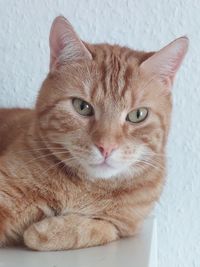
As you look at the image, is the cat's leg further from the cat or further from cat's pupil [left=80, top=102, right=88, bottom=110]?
cat's pupil [left=80, top=102, right=88, bottom=110]

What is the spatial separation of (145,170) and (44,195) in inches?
8.2

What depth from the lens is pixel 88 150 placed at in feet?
3.08

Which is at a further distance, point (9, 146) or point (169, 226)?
point (169, 226)

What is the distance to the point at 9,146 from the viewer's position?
109cm

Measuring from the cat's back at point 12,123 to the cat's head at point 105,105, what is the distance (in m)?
0.13

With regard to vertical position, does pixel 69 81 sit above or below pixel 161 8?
below

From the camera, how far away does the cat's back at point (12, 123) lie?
1.15 meters

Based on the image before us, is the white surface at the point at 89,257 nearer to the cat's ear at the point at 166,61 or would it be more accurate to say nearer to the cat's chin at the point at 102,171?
the cat's chin at the point at 102,171

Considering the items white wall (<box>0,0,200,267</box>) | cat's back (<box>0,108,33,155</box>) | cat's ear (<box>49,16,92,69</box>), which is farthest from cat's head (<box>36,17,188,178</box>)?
white wall (<box>0,0,200,267</box>)

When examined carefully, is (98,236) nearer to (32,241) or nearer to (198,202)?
(32,241)

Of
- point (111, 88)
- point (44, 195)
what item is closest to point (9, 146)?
point (44, 195)

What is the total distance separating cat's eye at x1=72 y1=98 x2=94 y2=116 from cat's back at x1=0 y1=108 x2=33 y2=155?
0.61 feet

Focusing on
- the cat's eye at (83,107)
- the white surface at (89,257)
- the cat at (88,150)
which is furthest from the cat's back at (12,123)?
the white surface at (89,257)

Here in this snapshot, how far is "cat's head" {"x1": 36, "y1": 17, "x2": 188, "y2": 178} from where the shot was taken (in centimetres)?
95
